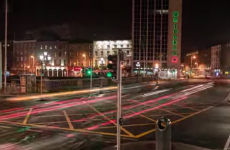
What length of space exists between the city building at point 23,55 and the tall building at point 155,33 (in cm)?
4147

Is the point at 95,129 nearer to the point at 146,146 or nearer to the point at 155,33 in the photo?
the point at 146,146

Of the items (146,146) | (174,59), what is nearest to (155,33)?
(174,59)

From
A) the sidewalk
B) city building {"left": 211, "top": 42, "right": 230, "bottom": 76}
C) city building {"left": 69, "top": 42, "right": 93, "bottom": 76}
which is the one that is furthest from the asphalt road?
city building {"left": 211, "top": 42, "right": 230, "bottom": 76}

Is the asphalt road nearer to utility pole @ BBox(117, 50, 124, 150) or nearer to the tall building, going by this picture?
utility pole @ BBox(117, 50, 124, 150)

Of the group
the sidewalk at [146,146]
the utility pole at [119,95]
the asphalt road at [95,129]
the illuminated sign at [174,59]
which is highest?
the illuminated sign at [174,59]

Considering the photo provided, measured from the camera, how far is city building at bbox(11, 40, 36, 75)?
308ft

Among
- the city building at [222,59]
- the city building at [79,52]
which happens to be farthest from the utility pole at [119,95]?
the city building at [222,59]

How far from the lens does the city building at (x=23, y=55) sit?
93938mm

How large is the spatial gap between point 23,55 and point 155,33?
175 feet

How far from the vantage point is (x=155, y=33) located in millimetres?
83125

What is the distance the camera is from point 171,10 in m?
81.3

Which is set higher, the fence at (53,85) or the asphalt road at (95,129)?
the fence at (53,85)

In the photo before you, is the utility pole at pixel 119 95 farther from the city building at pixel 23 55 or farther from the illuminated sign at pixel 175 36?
the city building at pixel 23 55

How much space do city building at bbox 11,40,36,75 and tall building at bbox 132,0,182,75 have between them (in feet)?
136
